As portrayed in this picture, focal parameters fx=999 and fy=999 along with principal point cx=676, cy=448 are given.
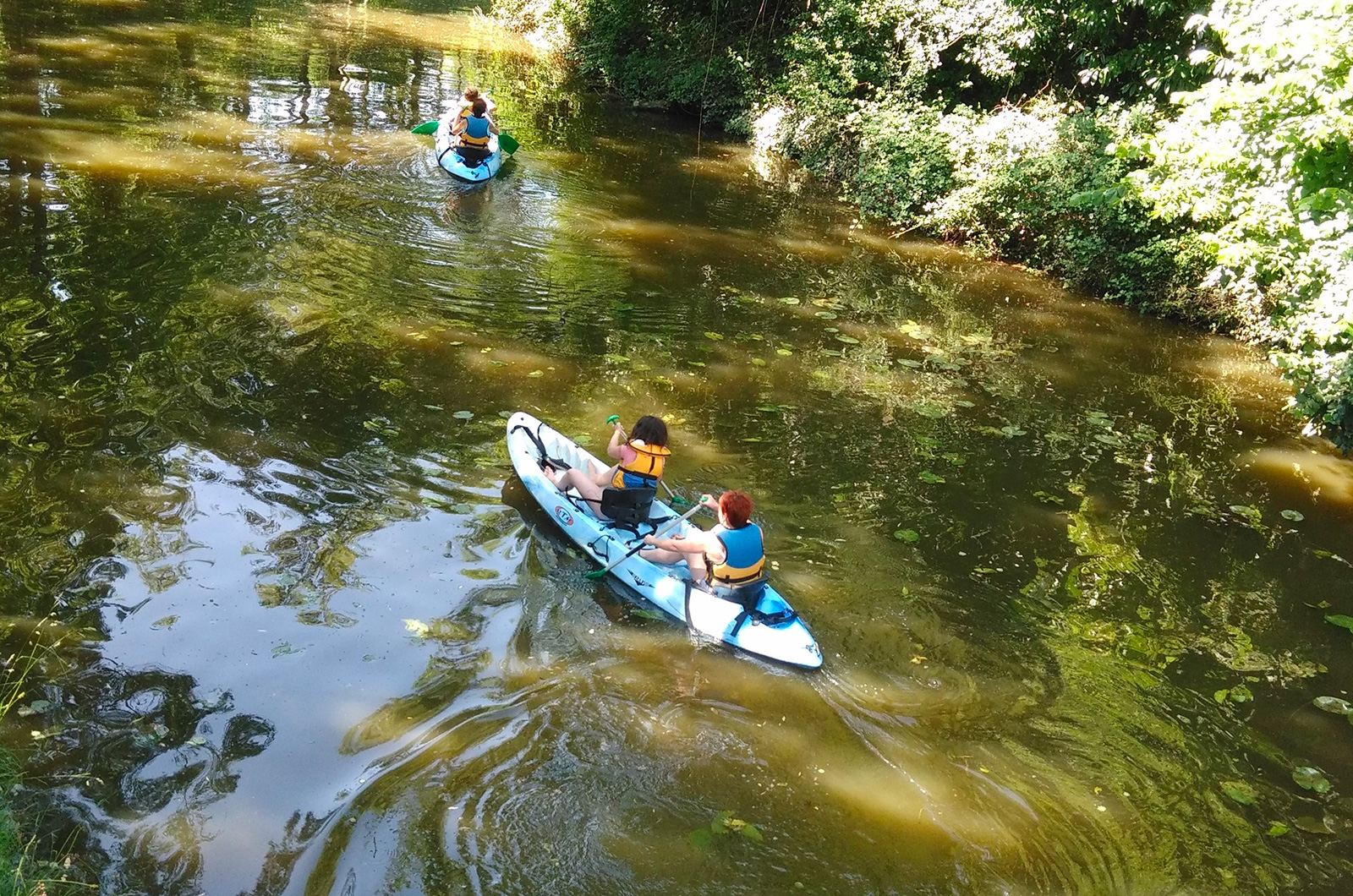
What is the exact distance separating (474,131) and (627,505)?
9.54 meters

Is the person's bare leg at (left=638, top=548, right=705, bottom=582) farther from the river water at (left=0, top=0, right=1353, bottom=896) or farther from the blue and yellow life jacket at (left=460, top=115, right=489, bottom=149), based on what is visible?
the blue and yellow life jacket at (left=460, top=115, right=489, bottom=149)

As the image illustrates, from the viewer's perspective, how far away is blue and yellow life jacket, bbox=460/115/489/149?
14852 millimetres

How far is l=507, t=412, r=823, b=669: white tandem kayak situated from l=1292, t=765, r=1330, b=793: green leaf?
2.94m

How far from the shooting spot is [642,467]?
23.8ft

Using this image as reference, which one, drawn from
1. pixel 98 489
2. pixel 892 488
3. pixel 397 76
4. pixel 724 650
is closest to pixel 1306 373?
pixel 892 488

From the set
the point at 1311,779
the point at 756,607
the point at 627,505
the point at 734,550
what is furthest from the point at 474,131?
the point at 1311,779

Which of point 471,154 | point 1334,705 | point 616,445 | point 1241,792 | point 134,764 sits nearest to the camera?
point 134,764

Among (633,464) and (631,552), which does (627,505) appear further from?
(631,552)

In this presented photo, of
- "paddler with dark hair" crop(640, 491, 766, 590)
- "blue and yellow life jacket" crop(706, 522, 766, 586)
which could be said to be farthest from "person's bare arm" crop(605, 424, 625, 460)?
"blue and yellow life jacket" crop(706, 522, 766, 586)

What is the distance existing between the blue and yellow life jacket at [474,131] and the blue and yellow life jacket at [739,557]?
10301mm

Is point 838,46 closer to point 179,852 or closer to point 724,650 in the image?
point 724,650

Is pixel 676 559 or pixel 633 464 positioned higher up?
pixel 633 464

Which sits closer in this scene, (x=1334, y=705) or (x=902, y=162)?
(x=1334, y=705)

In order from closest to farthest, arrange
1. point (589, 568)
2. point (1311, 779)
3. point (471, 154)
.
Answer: point (1311, 779), point (589, 568), point (471, 154)
